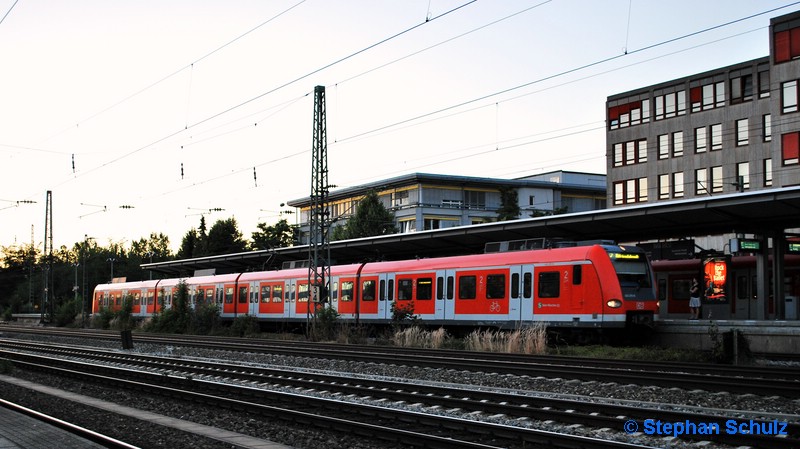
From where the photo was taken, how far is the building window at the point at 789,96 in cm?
4706

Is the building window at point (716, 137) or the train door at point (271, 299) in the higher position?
the building window at point (716, 137)

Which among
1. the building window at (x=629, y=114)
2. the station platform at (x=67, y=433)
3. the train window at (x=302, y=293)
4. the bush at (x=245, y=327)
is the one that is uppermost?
the building window at (x=629, y=114)

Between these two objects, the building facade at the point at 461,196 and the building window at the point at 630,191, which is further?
the building facade at the point at 461,196

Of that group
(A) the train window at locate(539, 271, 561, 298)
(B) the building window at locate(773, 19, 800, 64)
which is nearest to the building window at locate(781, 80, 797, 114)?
(B) the building window at locate(773, 19, 800, 64)

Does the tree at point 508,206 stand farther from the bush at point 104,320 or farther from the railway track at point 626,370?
the railway track at point 626,370

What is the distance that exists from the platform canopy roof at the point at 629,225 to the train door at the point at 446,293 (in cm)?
275

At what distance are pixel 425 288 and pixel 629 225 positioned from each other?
7.35m

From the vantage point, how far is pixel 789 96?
47438 mm

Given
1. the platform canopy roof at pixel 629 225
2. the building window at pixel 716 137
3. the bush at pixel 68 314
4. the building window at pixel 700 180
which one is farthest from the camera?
the bush at pixel 68 314

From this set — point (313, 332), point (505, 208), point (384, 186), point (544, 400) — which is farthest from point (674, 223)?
point (384, 186)

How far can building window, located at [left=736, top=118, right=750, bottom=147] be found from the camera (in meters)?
55.0

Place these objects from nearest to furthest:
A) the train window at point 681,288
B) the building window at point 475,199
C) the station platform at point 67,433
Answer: the station platform at point 67,433 → the train window at point 681,288 → the building window at point 475,199

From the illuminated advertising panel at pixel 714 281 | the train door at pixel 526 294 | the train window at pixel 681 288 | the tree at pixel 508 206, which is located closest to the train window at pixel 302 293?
the train door at pixel 526 294

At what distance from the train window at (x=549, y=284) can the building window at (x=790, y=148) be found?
29.1 metres
